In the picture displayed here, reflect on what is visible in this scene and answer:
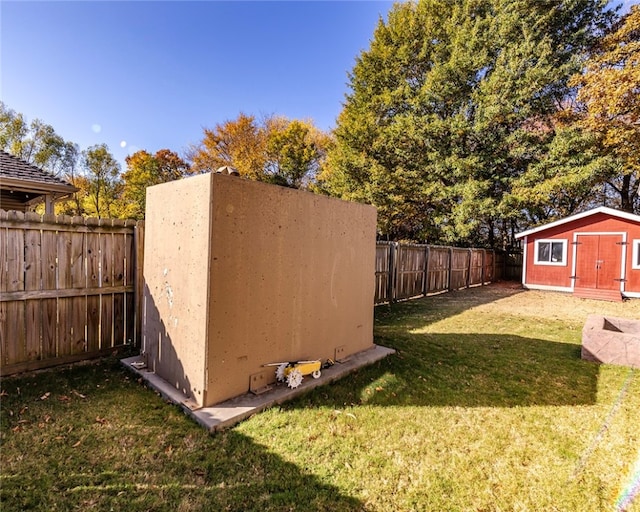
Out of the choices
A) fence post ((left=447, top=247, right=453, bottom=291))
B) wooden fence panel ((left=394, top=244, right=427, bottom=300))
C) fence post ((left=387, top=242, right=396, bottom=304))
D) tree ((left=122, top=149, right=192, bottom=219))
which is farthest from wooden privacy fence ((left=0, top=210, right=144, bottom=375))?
tree ((left=122, top=149, right=192, bottom=219))

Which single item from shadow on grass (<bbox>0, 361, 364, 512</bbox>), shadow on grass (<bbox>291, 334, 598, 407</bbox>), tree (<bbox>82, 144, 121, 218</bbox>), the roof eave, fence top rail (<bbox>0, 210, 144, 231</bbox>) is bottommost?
shadow on grass (<bbox>291, 334, 598, 407</bbox>)

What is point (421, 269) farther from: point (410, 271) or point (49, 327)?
point (49, 327)

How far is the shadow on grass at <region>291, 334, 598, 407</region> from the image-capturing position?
3148mm

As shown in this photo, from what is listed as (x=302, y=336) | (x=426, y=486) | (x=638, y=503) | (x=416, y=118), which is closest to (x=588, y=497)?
(x=638, y=503)

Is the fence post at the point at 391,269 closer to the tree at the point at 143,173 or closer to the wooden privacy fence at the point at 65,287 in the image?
the wooden privacy fence at the point at 65,287

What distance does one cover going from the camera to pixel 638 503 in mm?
1885

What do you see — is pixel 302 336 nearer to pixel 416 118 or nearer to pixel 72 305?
pixel 72 305

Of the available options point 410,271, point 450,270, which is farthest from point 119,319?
point 450,270

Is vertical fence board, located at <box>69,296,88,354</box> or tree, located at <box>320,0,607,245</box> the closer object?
vertical fence board, located at <box>69,296,88,354</box>

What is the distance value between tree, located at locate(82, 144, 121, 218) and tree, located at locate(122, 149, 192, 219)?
0.73 meters

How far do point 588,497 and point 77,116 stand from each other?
38.9ft

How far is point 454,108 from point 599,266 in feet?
33.6

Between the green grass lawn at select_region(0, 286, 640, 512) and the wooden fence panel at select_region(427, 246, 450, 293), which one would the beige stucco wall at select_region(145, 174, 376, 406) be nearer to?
the green grass lawn at select_region(0, 286, 640, 512)

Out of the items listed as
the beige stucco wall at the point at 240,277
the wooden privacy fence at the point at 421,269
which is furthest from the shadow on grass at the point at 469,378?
the wooden privacy fence at the point at 421,269
